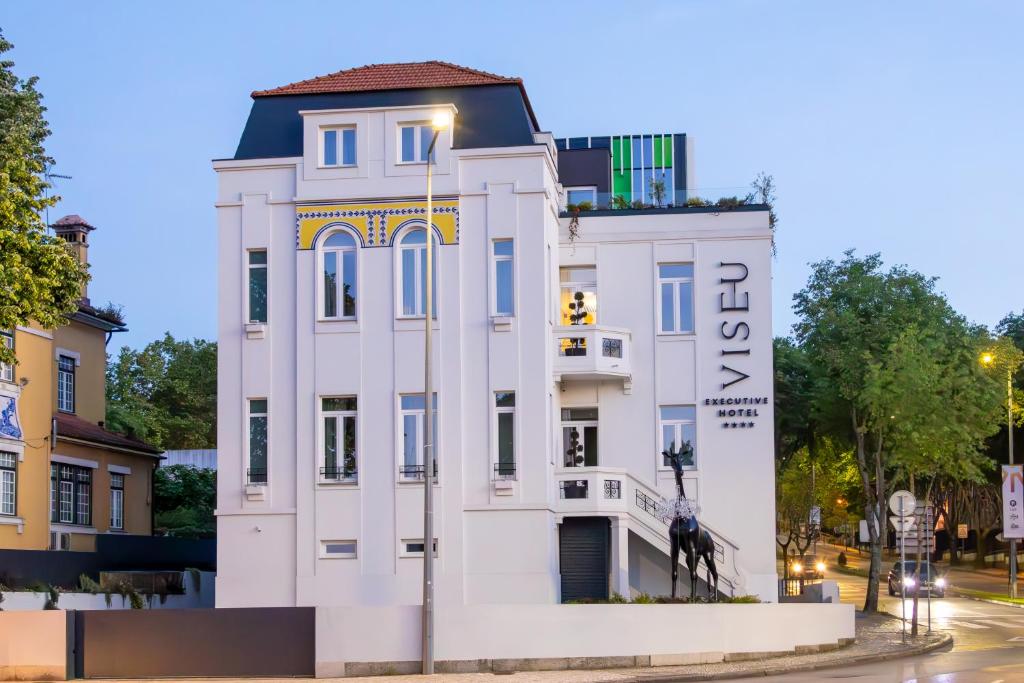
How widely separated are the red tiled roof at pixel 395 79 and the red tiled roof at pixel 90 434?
11.1 meters

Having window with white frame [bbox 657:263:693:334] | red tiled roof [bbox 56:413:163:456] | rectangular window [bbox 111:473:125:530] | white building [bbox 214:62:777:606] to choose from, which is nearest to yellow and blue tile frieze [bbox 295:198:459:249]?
white building [bbox 214:62:777:606]

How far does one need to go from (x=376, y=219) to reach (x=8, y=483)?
12.2 meters

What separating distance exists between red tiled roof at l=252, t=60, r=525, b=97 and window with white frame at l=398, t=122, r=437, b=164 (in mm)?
1099

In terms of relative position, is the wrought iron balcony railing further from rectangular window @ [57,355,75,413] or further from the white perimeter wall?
rectangular window @ [57,355,75,413]

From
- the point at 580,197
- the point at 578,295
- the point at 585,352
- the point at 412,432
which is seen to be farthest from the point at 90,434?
the point at 580,197

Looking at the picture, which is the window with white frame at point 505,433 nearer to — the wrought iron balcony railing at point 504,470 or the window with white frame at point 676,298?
the wrought iron balcony railing at point 504,470

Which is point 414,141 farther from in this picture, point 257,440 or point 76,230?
point 76,230

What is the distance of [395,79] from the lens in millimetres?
37719

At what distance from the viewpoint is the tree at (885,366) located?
Result: 4578 centimetres

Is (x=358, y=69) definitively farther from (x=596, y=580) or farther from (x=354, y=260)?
(x=596, y=580)

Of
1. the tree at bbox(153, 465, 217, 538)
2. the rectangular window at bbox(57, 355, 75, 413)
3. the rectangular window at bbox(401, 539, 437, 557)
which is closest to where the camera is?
the rectangular window at bbox(401, 539, 437, 557)

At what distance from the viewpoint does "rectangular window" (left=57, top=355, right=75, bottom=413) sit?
42544mm

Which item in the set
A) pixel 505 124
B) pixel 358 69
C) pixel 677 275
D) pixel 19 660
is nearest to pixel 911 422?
pixel 677 275

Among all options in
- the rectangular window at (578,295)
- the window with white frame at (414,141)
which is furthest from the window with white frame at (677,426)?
the window with white frame at (414,141)
